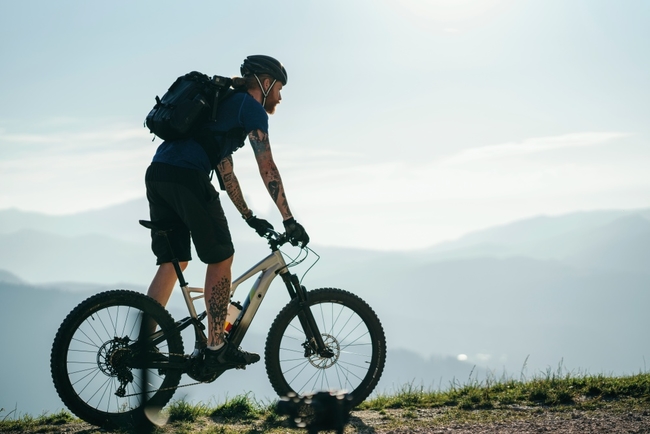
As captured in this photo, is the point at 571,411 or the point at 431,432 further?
the point at 571,411

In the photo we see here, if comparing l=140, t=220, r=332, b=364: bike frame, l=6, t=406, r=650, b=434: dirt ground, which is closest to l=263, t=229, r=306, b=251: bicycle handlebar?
l=140, t=220, r=332, b=364: bike frame

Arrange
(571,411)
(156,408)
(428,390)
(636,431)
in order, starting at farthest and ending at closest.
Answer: (428,390)
(571,411)
(156,408)
(636,431)

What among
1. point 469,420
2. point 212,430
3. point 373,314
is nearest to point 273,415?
point 212,430

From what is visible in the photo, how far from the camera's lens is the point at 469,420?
19.5 ft

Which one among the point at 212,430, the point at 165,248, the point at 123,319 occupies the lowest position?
the point at 212,430

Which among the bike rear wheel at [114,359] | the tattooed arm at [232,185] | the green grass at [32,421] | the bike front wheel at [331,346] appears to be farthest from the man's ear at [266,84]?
the green grass at [32,421]

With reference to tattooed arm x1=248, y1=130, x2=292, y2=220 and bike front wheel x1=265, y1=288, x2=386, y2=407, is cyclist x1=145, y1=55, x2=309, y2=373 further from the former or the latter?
bike front wheel x1=265, y1=288, x2=386, y2=407

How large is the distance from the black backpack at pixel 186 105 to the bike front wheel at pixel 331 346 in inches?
69.4

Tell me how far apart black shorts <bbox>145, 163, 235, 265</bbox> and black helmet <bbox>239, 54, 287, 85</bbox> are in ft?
3.48

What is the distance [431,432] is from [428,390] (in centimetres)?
190

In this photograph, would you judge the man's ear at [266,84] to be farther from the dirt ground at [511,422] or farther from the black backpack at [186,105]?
the dirt ground at [511,422]

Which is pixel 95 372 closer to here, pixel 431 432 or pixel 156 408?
pixel 156 408

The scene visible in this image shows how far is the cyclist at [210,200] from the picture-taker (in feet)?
18.3

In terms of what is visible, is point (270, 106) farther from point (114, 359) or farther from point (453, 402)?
point (453, 402)
